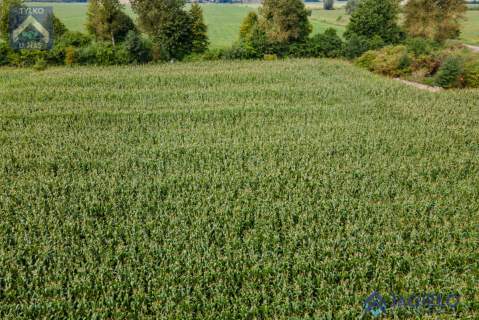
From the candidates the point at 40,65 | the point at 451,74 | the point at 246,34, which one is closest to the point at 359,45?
the point at 451,74

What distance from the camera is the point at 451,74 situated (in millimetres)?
26000

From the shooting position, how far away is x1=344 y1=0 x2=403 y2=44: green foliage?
3594cm

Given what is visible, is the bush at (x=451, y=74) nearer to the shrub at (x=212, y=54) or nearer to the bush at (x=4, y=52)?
the shrub at (x=212, y=54)

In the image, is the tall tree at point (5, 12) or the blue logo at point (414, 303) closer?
the blue logo at point (414, 303)

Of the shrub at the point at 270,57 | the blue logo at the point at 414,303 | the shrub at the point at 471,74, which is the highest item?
the shrub at the point at 270,57

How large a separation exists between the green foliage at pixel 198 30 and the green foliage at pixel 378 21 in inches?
575

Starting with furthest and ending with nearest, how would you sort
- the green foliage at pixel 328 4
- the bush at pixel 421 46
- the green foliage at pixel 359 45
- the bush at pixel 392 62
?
1. the green foliage at pixel 328 4
2. the green foliage at pixel 359 45
3. the bush at pixel 421 46
4. the bush at pixel 392 62

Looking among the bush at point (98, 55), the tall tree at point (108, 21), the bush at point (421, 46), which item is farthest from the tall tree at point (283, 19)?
the bush at point (98, 55)

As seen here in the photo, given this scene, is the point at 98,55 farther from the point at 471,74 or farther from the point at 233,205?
the point at 471,74

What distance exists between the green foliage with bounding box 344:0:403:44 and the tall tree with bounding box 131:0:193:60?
1672 cm

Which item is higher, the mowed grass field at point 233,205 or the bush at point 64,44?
the bush at point 64,44

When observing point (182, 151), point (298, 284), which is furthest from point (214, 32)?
point (298, 284)

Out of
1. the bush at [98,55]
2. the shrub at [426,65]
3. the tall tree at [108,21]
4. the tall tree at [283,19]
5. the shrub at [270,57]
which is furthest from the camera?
the shrub at [270,57]

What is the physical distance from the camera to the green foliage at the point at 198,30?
3444cm
